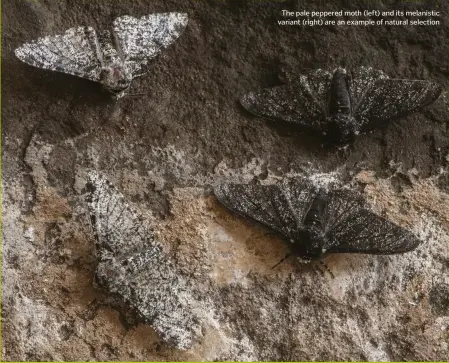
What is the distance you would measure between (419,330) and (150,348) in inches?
35.5

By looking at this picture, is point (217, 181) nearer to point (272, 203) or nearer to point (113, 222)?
point (272, 203)

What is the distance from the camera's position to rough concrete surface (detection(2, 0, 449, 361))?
2377mm

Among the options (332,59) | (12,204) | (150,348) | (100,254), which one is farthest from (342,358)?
(12,204)

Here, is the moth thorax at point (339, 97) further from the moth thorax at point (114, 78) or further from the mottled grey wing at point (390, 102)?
the moth thorax at point (114, 78)

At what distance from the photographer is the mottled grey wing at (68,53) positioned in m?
2.40

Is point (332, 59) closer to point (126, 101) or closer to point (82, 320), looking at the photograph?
point (126, 101)

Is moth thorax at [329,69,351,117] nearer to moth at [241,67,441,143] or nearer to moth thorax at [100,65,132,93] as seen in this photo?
moth at [241,67,441,143]

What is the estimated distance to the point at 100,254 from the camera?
2.34 m

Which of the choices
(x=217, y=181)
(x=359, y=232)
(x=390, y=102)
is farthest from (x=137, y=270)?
(x=390, y=102)

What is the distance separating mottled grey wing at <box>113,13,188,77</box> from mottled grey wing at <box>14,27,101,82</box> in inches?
Result: 4.0

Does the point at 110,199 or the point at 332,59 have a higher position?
the point at 332,59

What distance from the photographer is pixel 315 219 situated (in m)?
2.39

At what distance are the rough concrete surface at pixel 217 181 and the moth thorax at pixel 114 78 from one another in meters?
0.10

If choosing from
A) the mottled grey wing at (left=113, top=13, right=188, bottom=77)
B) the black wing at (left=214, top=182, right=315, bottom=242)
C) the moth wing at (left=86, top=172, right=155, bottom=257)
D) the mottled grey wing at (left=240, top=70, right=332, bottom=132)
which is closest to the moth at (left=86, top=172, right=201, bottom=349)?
the moth wing at (left=86, top=172, right=155, bottom=257)
